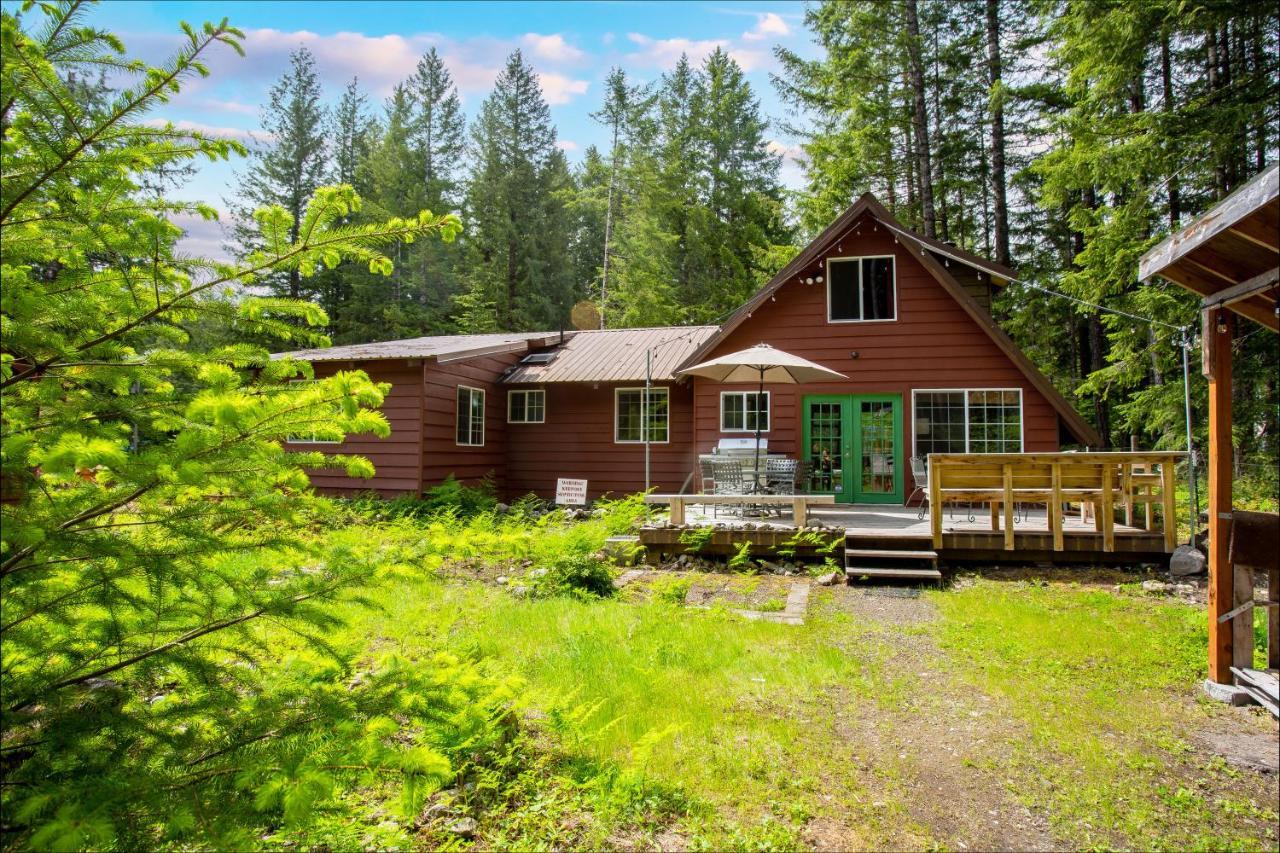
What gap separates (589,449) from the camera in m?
15.5

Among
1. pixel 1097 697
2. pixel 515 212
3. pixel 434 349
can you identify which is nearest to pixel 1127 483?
pixel 1097 697

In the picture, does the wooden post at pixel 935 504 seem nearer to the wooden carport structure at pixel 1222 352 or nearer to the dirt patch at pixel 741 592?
the dirt patch at pixel 741 592

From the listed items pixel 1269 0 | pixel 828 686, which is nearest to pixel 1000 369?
pixel 1269 0

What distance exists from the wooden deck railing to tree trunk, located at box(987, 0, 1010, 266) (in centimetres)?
1184

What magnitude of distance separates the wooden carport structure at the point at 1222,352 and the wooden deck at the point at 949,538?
12.3 feet

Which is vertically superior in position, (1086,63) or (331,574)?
(1086,63)

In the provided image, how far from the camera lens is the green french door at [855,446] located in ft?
39.8

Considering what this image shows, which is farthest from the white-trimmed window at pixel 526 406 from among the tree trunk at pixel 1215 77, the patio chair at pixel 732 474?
the tree trunk at pixel 1215 77

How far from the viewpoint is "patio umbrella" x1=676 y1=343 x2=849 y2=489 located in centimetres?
916

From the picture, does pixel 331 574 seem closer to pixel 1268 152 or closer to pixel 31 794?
pixel 31 794

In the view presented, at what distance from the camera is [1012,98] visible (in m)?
17.8

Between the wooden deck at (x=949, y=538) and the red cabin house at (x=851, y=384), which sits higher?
the red cabin house at (x=851, y=384)

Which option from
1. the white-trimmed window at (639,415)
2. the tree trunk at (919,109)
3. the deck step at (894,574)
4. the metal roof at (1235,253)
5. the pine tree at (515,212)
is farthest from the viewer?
the pine tree at (515,212)

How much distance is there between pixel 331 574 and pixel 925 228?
61.6 feet
